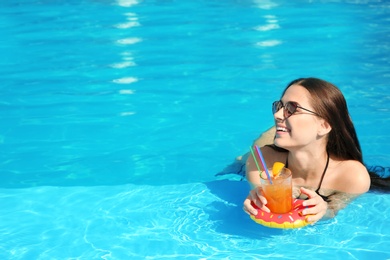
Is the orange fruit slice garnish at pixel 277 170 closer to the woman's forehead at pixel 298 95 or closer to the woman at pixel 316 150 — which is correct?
the woman at pixel 316 150

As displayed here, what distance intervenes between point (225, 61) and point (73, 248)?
431 cm

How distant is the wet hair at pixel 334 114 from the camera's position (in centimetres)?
393

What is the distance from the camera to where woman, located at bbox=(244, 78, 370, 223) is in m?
3.90

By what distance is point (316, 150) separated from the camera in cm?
412

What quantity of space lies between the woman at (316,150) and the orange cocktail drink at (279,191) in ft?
0.16

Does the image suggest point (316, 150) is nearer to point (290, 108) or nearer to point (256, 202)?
point (290, 108)

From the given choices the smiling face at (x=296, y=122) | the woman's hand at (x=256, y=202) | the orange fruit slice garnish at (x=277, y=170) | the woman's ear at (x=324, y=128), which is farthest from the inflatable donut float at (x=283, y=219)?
the woman's ear at (x=324, y=128)

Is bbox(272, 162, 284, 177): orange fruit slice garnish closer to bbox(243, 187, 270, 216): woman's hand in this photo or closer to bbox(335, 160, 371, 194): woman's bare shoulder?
bbox(243, 187, 270, 216): woman's hand

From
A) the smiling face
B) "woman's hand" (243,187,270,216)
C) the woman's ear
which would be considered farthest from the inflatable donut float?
the woman's ear

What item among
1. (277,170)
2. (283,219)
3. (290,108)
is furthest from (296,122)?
(283,219)

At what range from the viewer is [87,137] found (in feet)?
19.8

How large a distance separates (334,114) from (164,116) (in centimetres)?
268

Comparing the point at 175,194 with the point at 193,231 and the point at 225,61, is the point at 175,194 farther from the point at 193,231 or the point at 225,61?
the point at 225,61

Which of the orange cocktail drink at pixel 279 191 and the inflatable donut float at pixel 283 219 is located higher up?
the orange cocktail drink at pixel 279 191
